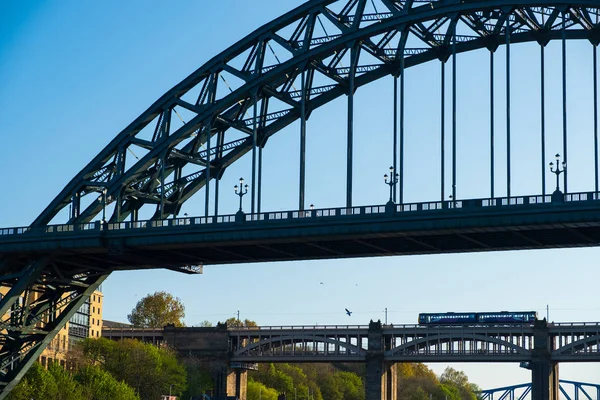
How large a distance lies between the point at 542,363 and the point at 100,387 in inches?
2411

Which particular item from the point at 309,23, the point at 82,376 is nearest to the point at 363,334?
the point at 82,376

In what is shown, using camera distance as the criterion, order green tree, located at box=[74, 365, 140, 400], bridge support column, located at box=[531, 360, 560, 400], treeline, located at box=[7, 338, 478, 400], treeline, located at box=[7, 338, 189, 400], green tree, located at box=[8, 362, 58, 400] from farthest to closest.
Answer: bridge support column, located at box=[531, 360, 560, 400] < treeline, located at box=[7, 338, 189, 400] < green tree, located at box=[74, 365, 140, 400] < treeline, located at box=[7, 338, 478, 400] < green tree, located at box=[8, 362, 58, 400]

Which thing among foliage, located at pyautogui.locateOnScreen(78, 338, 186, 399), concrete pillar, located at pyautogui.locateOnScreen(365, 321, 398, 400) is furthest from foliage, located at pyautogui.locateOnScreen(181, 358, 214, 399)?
concrete pillar, located at pyautogui.locateOnScreen(365, 321, 398, 400)

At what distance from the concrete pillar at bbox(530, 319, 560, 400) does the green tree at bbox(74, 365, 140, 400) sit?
184ft

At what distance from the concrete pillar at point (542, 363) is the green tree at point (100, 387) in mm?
56101

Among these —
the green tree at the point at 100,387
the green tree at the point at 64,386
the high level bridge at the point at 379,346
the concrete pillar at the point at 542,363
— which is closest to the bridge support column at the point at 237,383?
the high level bridge at the point at 379,346

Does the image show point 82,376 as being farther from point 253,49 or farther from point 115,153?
point 253,49

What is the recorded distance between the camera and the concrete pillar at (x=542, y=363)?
155m

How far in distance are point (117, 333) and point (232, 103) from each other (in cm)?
10103

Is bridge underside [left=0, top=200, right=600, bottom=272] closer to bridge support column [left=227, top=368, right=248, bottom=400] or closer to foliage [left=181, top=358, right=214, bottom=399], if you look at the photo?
foliage [left=181, top=358, right=214, bottom=399]

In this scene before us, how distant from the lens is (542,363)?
155875mm

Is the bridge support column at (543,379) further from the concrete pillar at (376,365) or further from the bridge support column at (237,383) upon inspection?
the bridge support column at (237,383)

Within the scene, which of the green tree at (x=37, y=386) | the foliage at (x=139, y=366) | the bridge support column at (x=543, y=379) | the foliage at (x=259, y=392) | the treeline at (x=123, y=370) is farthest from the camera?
the foliage at (x=259, y=392)

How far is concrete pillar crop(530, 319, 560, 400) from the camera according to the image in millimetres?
155125
